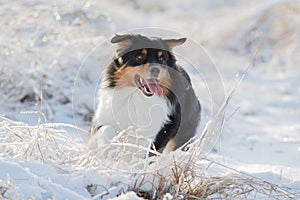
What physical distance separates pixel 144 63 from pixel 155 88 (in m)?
0.21

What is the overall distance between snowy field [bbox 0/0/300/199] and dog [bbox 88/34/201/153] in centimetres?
15

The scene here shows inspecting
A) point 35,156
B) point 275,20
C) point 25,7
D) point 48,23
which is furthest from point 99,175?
point 275,20

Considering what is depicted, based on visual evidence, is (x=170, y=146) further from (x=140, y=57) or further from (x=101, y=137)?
(x=140, y=57)

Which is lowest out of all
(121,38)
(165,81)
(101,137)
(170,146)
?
(170,146)

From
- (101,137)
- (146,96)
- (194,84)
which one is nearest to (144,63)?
(146,96)

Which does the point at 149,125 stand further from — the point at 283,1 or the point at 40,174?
the point at 283,1

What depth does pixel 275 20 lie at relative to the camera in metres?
10.8

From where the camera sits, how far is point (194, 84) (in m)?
4.23

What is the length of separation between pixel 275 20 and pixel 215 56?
1.38 metres

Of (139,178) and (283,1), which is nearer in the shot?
(139,178)

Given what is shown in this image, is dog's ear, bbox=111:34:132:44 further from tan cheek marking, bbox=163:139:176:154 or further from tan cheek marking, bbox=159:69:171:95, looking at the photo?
tan cheek marking, bbox=163:139:176:154

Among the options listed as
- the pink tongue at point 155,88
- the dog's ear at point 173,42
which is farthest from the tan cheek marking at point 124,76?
the dog's ear at point 173,42

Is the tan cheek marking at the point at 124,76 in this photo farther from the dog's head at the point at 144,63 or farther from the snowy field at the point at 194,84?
the snowy field at the point at 194,84

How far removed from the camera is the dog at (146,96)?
3.45 meters
